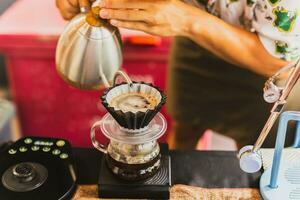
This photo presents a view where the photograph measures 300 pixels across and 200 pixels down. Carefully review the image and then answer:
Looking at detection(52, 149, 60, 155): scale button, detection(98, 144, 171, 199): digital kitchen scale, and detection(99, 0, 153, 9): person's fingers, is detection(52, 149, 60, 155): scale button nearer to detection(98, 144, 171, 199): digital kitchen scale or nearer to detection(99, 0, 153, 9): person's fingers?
detection(98, 144, 171, 199): digital kitchen scale

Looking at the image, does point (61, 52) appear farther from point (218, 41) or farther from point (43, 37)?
point (43, 37)

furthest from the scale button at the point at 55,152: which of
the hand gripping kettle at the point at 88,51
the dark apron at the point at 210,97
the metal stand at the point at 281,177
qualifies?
the dark apron at the point at 210,97

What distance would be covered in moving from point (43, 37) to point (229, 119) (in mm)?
691

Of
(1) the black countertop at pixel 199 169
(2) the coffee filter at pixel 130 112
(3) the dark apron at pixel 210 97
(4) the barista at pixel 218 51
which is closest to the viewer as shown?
(2) the coffee filter at pixel 130 112

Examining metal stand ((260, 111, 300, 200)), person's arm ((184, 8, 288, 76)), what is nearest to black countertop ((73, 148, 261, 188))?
metal stand ((260, 111, 300, 200))

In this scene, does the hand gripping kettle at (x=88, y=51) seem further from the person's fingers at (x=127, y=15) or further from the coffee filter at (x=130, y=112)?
the coffee filter at (x=130, y=112)

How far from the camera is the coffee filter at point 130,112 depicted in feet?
2.58

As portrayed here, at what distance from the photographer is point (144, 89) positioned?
2.83 feet

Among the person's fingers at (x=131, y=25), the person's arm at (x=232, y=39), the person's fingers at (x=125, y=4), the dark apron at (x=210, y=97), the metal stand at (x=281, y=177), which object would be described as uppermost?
the person's fingers at (x=125, y=4)

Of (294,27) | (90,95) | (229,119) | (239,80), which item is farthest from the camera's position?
(90,95)

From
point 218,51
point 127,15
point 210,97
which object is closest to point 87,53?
point 127,15

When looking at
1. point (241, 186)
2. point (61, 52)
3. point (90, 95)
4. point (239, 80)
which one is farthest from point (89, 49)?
point (90, 95)

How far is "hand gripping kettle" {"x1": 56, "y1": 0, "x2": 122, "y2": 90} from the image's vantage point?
931 mm

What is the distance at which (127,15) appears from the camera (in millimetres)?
988
